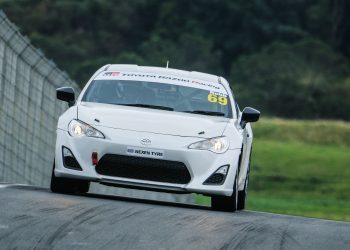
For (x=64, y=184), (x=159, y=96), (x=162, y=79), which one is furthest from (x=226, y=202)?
(x=162, y=79)

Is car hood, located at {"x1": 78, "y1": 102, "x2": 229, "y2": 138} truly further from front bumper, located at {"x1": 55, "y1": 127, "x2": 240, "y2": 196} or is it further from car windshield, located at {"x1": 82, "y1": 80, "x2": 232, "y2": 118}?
car windshield, located at {"x1": 82, "y1": 80, "x2": 232, "y2": 118}

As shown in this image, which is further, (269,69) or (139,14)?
(139,14)

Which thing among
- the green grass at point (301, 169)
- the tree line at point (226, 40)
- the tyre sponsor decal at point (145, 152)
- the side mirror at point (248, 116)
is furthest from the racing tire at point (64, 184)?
the tree line at point (226, 40)

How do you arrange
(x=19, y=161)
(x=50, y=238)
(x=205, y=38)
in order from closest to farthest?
1. (x=50, y=238)
2. (x=19, y=161)
3. (x=205, y=38)

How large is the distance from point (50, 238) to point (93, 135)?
389 centimetres

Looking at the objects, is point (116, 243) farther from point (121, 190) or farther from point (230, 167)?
point (121, 190)

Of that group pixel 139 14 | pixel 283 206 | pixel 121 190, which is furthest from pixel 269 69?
pixel 121 190

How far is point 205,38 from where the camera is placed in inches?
4311

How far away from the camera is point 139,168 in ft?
44.9

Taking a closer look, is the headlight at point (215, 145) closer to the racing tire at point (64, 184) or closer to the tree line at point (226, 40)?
the racing tire at point (64, 184)

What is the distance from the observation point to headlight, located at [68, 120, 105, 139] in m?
13.8

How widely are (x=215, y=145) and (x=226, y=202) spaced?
29.4 inches

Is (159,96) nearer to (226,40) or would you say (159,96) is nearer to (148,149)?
(148,149)

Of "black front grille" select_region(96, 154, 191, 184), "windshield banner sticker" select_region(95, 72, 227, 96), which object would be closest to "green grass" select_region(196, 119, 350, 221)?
"windshield banner sticker" select_region(95, 72, 227, 96)
